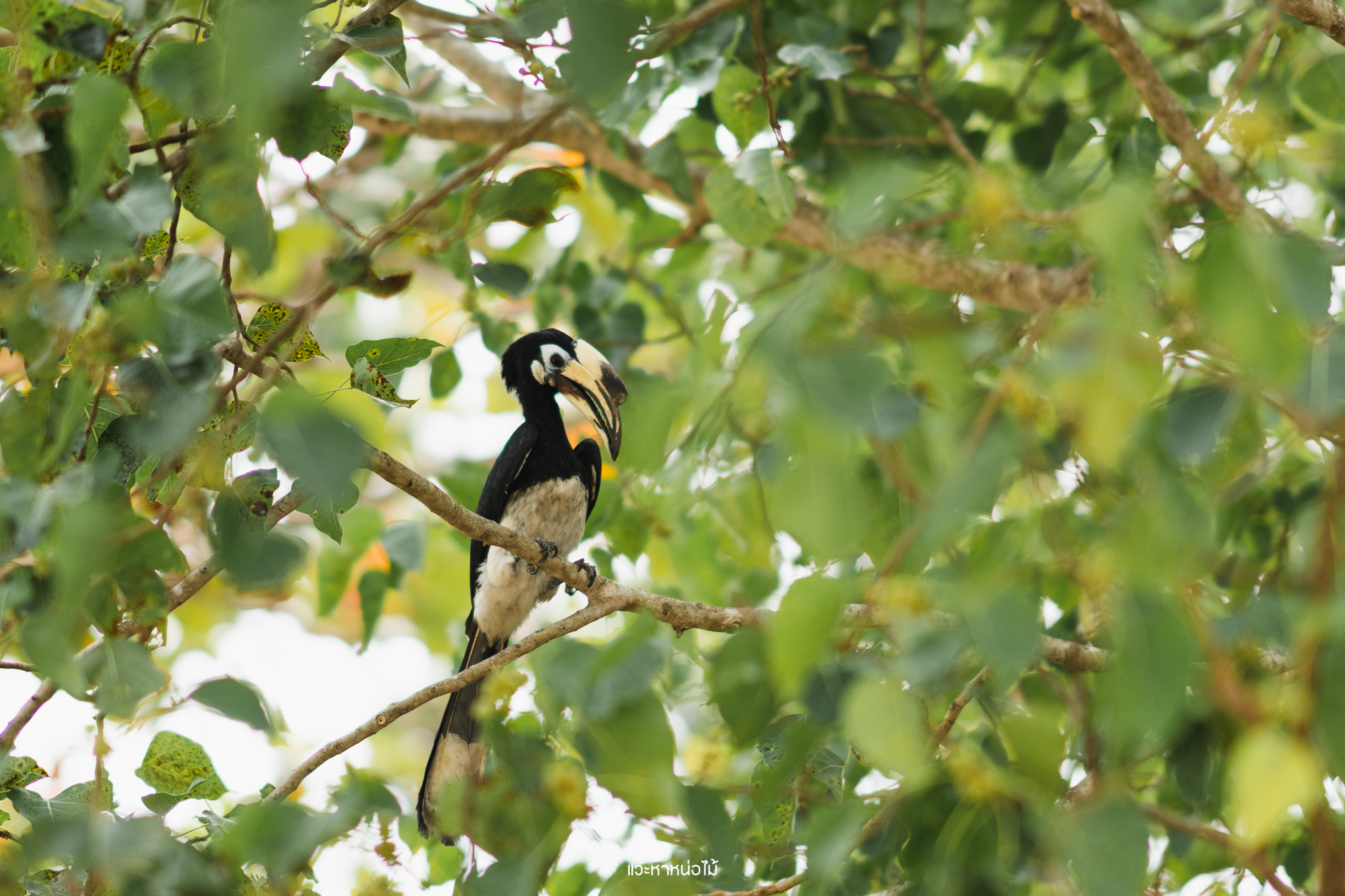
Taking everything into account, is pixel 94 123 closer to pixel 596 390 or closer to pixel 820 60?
pixel 820 60

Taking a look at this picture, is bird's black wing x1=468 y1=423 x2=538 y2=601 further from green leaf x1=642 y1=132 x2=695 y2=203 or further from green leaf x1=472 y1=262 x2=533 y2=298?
green leaf x1=472 y1=262 x2=533 y2=298

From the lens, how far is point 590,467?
3.00 metres

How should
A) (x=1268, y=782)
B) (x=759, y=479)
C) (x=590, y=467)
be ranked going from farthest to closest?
(x=590, y=467), (x=759, y=479), (x=1268, y=782)

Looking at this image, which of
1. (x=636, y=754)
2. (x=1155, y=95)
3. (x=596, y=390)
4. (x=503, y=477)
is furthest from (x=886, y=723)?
(x=503, y=477)

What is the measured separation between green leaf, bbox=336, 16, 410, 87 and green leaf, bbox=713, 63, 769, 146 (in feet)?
2.62

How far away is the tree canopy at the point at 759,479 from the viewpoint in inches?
26.5

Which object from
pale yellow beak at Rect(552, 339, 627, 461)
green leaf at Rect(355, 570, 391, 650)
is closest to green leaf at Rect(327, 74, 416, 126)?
pale yellow beak at Rect(552, 339, 627, 461)

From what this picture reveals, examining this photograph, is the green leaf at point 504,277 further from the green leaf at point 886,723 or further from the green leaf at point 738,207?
the green leaf at point 886,723

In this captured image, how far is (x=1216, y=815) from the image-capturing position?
66.8 inches

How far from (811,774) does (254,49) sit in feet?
4.44

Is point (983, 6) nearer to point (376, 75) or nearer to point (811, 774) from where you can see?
point (376, 75)

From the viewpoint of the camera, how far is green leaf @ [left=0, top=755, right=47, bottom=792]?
3.98ft

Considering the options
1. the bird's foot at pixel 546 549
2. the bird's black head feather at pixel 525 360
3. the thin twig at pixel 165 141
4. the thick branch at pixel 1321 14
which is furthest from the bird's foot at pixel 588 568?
the thick branch at pixel 1321 14

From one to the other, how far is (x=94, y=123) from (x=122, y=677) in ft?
1.73
